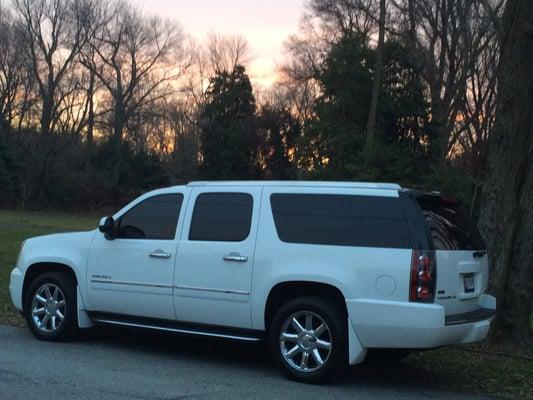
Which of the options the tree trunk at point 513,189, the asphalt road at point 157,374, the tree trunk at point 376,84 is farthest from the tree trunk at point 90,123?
the tree trunk at point 513,189

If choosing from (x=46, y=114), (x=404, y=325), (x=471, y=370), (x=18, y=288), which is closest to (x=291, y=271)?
(x=404, y=325)

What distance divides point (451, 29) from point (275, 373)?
32640 mm

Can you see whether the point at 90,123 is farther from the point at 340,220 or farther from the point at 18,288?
the point at 340,220

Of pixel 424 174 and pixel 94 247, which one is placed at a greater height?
pixel 424 174

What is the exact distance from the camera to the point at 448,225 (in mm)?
7234

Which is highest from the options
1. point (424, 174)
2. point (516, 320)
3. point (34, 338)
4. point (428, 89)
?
point (428, 89)

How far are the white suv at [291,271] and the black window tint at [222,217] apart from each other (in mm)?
13

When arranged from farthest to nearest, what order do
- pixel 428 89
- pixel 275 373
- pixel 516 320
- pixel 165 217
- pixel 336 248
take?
pixel 428 89
pixel 516 320
pixel 165 217
pixel 275 373
pixel 336 248

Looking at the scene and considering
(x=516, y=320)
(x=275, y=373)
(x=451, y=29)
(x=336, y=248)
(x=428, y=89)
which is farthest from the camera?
(x=428, y=89)

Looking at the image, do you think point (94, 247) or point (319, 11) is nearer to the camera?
point (94, 247)

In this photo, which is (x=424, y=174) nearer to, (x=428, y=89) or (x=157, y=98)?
(x=428, y=89)

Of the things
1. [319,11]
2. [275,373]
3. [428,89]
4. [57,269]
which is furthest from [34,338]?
[319,11]

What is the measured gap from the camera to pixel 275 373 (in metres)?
7.59

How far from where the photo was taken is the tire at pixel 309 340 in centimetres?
699
